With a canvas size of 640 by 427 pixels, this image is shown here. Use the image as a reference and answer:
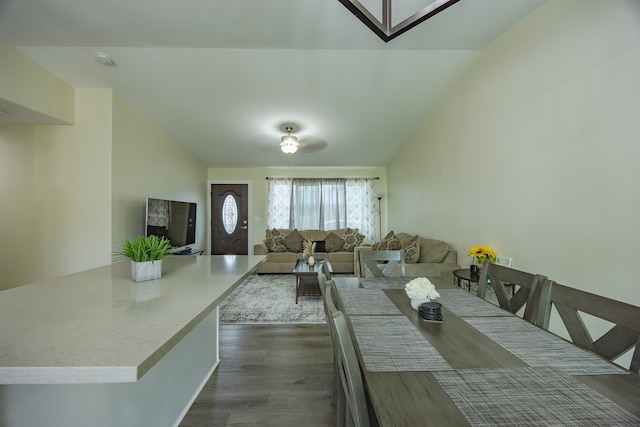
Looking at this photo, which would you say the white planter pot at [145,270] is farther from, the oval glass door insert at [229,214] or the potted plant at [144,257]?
the oval glass door insert at [229,214]

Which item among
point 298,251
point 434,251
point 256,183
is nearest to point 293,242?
point 298,251

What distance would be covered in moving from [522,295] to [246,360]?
6.61 feet

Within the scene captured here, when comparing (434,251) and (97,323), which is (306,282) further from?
(97,323)

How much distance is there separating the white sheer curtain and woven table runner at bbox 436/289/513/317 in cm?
473

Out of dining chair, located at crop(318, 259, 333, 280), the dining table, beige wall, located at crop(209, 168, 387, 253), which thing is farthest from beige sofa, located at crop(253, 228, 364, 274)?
the dining table

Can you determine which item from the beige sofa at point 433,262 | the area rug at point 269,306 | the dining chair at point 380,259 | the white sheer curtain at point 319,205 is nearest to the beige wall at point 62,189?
the area rug at point 269,306

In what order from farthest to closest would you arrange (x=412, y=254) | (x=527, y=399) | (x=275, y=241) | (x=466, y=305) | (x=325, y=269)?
(x=275, y=241) < (x=412, y=254) < (x=325, y=269) < (x=466, y=305) < (x=527, y=399)

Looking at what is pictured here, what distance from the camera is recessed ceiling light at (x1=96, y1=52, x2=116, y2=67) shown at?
8.42ft

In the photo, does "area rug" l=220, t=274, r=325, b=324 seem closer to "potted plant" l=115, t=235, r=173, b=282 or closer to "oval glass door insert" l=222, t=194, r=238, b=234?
"potted plant" l=115, t=235, r=173, b=282

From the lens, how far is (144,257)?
1.16 m

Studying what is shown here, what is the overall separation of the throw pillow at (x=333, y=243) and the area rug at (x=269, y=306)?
1522mm

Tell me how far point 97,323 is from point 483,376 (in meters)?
1.09

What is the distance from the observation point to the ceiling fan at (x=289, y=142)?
3.45 m

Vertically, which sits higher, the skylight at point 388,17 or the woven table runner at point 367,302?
the skylight at point 388,17
